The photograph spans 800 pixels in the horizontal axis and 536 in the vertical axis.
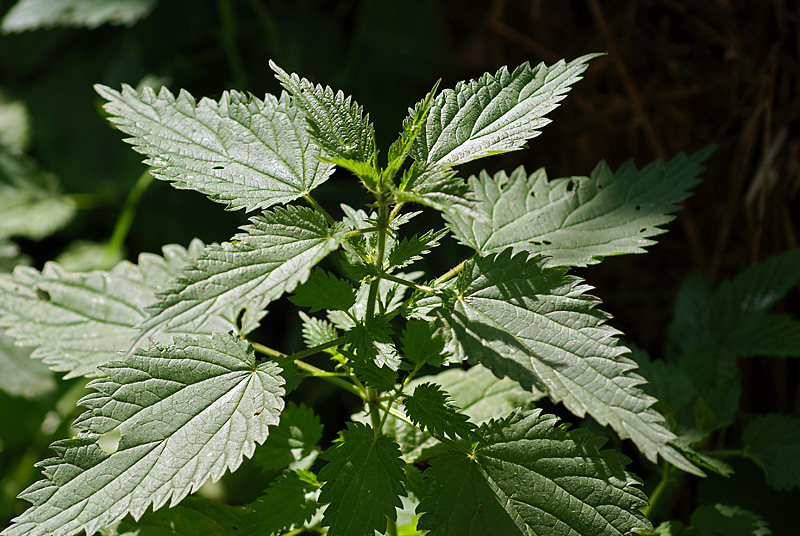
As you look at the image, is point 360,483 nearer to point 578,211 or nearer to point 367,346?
point 367,346

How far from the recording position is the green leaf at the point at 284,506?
1.00m

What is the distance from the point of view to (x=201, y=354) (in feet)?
3.15

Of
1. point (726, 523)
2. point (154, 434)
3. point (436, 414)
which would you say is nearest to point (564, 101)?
point (726, 523)

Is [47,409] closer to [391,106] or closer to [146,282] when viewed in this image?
[146,282]

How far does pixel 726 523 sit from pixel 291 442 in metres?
0.77

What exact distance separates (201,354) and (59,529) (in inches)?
10.7

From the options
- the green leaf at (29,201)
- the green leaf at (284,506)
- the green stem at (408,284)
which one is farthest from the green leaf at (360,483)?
the green leaf at (29,201)

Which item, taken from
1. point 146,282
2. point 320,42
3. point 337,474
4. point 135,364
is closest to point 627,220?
point 337,474

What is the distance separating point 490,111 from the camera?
39.1 inches

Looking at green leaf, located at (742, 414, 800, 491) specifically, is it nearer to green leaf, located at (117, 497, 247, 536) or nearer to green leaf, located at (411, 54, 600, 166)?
green leaf, located at (411, 54, 600, 166)

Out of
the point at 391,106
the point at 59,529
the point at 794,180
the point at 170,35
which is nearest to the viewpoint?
the point at 59,529

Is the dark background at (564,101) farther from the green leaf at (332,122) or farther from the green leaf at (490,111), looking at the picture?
the green leaf at (332,122)

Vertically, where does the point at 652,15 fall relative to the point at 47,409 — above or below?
above

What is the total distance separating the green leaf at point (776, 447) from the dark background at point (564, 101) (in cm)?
16
